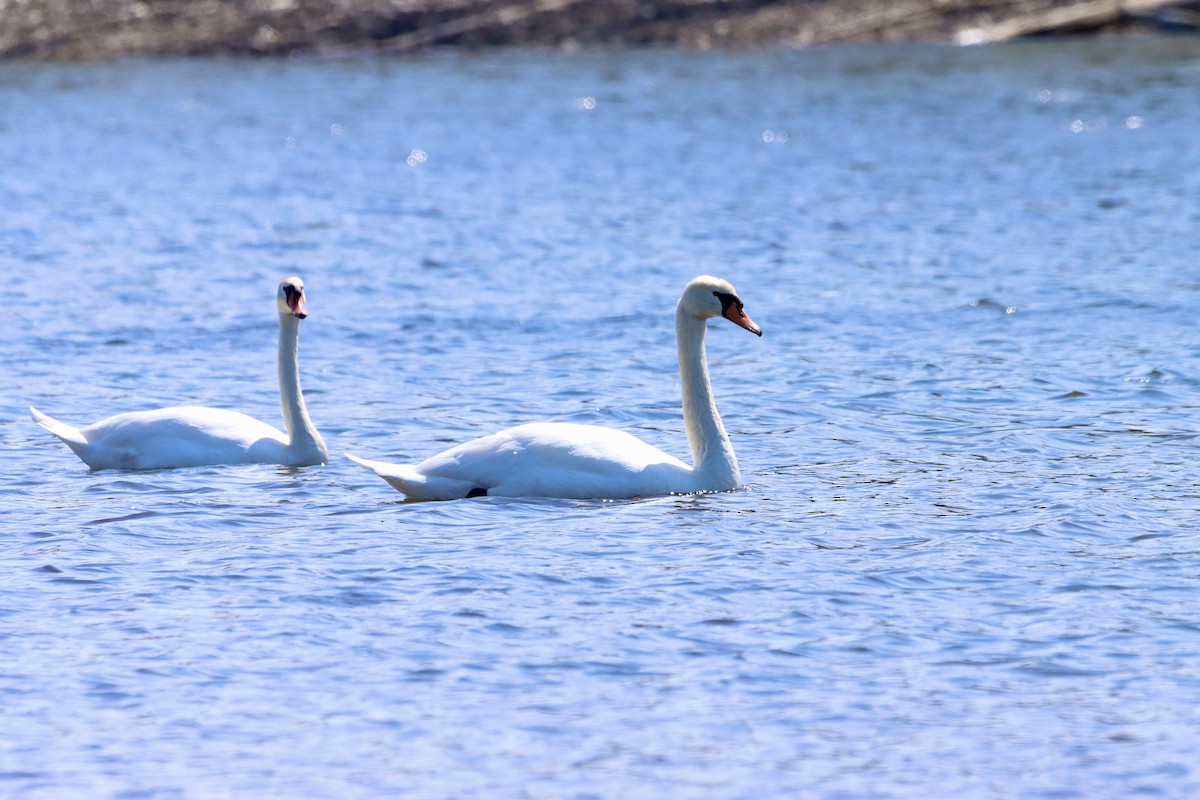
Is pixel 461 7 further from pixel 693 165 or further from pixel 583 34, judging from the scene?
pixel 693 165

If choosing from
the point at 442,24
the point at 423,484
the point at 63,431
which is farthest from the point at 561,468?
the point at 442,24

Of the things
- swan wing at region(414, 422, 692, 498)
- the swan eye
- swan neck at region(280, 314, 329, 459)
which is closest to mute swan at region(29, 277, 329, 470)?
swan neck at region(280, 314, 329, 459)

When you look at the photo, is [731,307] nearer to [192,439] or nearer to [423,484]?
[423,484]

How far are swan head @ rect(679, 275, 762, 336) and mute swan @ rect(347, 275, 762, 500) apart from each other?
81mm

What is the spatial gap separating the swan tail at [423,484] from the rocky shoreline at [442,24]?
3747 cm

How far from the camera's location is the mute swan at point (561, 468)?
9906 mm

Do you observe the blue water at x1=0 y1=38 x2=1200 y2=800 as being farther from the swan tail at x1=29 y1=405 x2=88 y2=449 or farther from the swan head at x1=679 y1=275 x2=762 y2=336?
the swan head at x1=679 y1=275 x2=762 y2=336

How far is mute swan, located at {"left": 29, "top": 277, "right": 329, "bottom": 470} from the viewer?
10.9 metres

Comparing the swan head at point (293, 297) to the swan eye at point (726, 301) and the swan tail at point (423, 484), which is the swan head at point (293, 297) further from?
the swan eye at point (726, 301)

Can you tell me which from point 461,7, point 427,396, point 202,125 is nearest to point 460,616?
point 427,396

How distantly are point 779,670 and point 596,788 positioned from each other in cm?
131

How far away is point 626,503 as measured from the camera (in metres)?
10.0

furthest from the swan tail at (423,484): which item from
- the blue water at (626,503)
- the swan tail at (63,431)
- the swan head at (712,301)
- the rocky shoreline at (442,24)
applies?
the rocky shoreline at (442,24)

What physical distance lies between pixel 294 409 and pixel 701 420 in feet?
8.22
